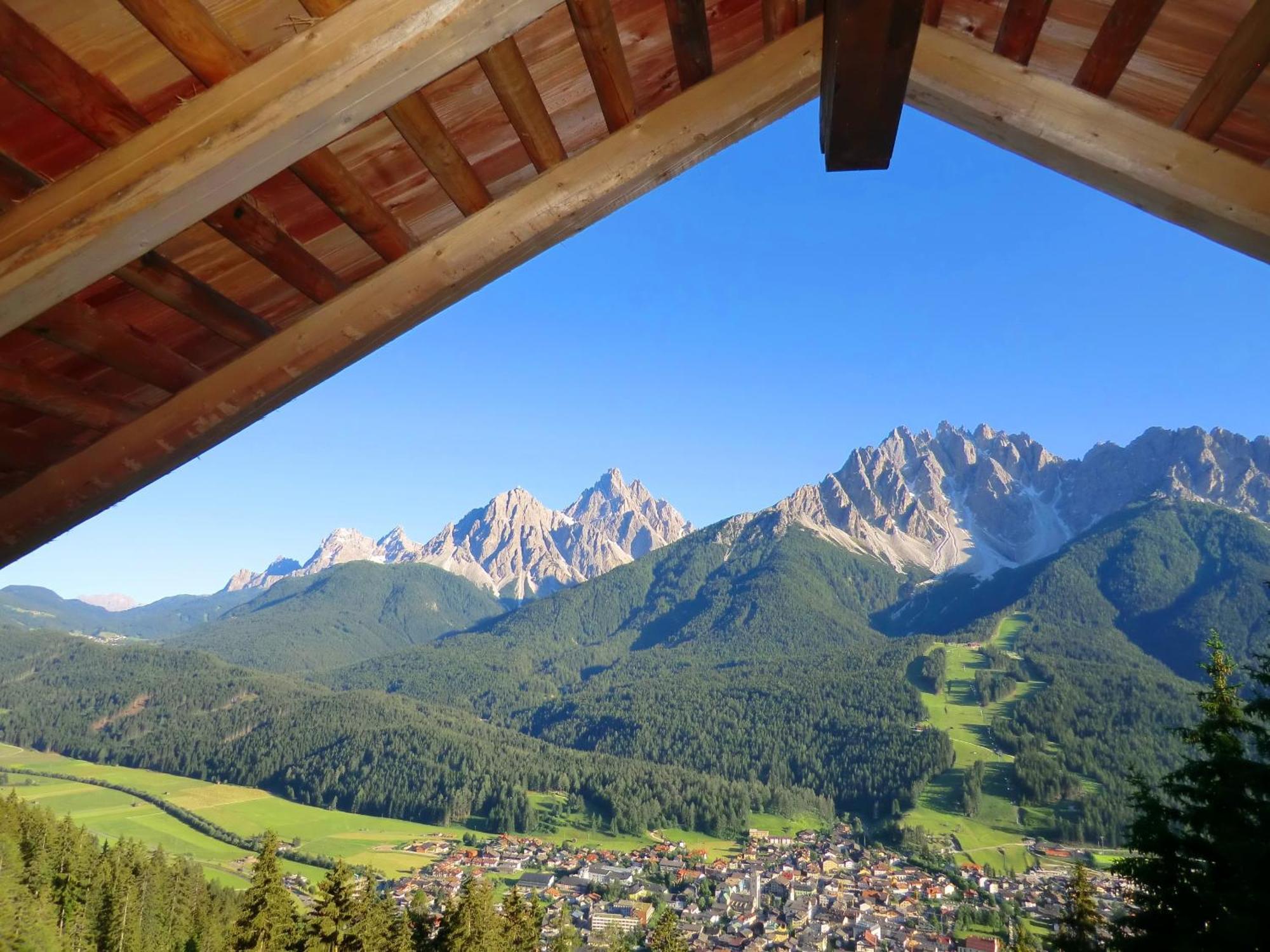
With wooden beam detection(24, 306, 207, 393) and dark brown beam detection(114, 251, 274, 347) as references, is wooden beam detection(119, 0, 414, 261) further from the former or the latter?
wooden beam detection(24, 306, 207, 393)

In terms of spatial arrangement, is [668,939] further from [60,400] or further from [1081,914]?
[60,400]

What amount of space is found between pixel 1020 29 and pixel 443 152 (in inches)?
67.6

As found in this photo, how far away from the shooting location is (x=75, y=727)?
5812 inches

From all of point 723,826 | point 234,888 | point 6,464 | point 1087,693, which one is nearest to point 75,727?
point 234,888

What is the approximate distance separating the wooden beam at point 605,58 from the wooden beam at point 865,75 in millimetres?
583

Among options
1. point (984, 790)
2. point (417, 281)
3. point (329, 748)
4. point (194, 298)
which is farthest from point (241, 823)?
point (417, 281)

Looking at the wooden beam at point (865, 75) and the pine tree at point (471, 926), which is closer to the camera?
the wooden beam at point (865, 75)

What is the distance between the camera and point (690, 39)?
199cm

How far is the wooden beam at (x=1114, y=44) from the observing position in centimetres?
184

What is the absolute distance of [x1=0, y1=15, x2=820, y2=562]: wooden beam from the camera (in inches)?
83.4

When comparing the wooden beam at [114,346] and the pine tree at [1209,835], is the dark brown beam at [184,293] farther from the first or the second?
the pine tree at [1209,835]

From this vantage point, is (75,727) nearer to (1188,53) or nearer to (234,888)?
(234,888)

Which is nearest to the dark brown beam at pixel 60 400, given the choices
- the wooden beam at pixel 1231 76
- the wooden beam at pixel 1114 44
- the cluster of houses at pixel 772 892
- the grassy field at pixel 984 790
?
the wooden beam at pixel 1114 44

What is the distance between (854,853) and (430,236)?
9878cm
